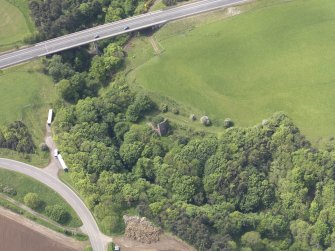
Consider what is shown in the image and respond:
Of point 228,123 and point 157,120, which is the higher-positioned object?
point 157,120

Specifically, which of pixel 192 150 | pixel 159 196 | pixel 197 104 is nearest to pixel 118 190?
pixel 159 196

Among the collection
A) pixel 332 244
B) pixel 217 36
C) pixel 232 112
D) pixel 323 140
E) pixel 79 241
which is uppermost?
pixel 217 36

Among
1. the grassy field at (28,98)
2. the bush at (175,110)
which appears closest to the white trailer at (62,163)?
the grassy field at (28,98)

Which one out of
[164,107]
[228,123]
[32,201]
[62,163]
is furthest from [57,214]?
[228,123]

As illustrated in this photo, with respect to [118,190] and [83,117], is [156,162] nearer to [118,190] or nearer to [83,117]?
[118,190]

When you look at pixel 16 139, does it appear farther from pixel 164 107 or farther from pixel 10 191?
pixel 164 107

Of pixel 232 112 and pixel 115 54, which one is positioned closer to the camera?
pixel 232 112
